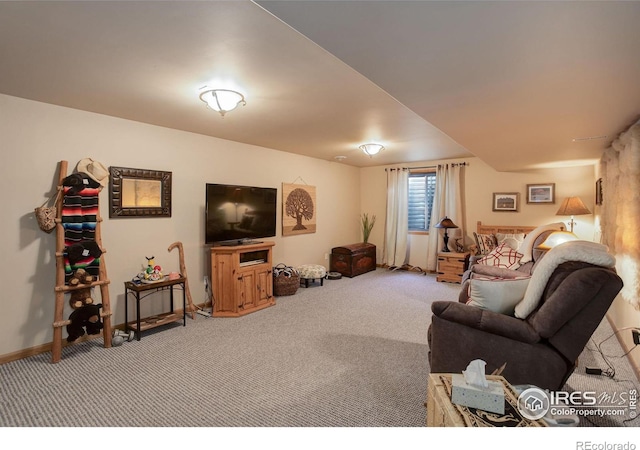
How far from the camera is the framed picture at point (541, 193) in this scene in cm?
528

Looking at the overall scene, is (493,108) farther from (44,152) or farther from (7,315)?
(7,315)

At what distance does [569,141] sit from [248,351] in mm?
3798

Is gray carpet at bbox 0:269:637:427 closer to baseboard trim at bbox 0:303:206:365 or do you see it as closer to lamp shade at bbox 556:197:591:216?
baseboard trim at bbox 0:303:206:365

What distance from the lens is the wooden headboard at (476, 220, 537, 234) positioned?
5.47 m

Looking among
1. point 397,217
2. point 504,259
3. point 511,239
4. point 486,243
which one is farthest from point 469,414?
point 397,217

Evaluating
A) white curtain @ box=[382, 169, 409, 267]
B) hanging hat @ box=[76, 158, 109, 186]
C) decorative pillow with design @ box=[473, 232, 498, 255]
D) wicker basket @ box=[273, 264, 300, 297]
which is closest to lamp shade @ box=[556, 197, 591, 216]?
decorative pillow with design @ box=[473, 232, 498, 255]

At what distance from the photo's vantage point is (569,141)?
10.4 feet

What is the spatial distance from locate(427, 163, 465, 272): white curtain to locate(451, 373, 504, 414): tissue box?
501cm

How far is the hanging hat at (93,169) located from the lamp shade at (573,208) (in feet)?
19.9

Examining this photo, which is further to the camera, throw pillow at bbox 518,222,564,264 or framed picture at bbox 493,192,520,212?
framed picture at bbox 493,192,520,212

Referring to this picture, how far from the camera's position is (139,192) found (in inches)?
137

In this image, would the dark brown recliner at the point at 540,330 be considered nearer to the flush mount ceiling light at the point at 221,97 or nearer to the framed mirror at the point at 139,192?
the flush mount ceiling light at the point at 221,97

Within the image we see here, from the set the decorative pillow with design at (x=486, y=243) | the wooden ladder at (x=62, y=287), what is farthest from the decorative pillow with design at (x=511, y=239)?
the wooden ladder at (x=62, y=287)
